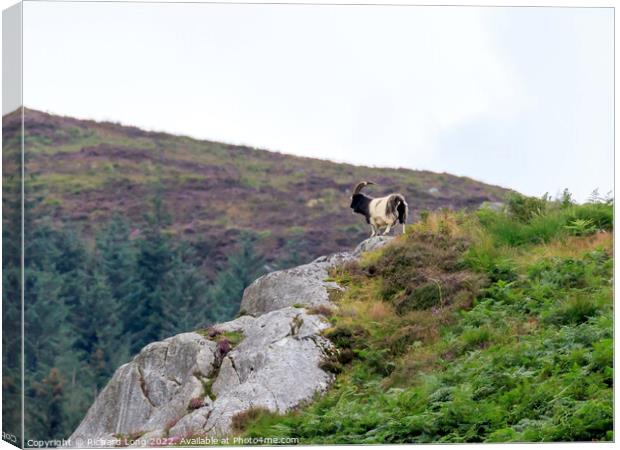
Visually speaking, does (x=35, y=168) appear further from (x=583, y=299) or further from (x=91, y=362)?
(x=583, y=299)

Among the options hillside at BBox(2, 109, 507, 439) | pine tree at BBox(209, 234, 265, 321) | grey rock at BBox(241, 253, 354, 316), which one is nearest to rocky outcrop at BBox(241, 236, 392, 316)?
grey rock at BBox(241, 253, 354, 316)

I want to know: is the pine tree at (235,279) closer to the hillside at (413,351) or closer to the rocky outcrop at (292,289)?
the rocky outcrop at (292,289)

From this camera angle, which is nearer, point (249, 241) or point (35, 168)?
point (249, 241)

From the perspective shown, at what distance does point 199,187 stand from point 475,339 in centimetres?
4709

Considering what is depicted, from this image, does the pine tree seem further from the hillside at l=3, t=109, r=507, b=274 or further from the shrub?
the shrub

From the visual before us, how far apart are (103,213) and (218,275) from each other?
21.3 feet

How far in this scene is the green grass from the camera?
1413 cm

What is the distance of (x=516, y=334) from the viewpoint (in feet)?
53.5

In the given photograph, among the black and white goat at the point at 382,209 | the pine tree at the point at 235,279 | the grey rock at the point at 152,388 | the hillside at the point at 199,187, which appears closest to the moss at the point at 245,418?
the grey rock at the point at 152,388

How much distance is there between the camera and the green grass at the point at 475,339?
1413 centimetres

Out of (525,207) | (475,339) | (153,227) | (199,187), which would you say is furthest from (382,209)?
(199,187)

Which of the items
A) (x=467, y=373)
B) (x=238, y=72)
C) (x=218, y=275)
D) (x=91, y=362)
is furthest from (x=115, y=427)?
(x=218, y=275)

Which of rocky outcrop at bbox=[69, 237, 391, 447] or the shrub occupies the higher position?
the shrub

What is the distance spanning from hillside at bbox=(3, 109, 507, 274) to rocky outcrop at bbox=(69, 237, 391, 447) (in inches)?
1431
